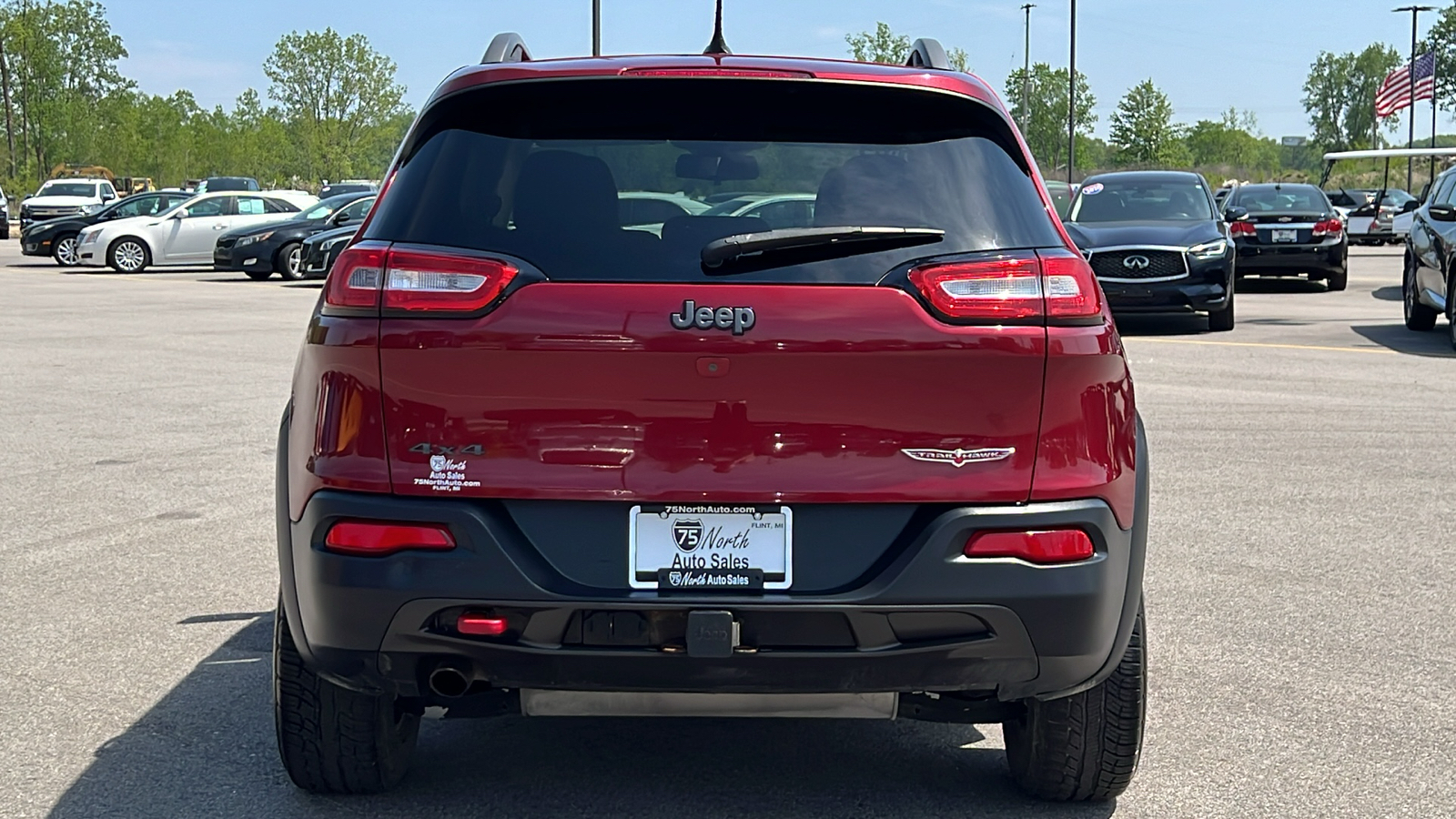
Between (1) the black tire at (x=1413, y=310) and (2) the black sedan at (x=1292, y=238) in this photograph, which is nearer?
(1) the black tire at (x=1413, y=310)

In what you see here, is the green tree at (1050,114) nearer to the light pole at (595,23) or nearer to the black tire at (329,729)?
the light pole at (595,23)

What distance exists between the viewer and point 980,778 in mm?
4125

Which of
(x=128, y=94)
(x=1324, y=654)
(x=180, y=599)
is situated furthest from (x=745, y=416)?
(x=128, y=94)

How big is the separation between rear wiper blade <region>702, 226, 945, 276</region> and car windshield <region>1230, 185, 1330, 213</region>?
71.6ft

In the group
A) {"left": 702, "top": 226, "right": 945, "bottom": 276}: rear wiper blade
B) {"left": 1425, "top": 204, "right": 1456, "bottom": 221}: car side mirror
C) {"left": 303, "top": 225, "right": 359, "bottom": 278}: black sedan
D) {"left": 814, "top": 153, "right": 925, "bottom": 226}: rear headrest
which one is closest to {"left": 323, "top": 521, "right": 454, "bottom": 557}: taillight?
{"left": 702, "top": 226, "right": 945, "bottom": 276}: rear wiper blade

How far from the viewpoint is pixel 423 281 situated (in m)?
3.30

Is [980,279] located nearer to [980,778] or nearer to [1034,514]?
[1034,514]

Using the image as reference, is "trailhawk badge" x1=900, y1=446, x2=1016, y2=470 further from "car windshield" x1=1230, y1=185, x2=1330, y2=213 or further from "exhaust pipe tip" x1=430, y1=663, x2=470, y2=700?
"car windshield" x1=1230, y1=185, x2=1330, y2=213

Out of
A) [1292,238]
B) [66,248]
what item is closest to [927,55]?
[1292,238]

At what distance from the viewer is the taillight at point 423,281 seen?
327 cm

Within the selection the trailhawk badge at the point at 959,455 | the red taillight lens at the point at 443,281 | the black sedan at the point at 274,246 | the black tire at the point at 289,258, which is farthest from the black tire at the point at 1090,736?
the black tire at the point at 289,258

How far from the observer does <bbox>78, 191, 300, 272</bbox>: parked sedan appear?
104 feet

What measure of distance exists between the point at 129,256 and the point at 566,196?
30.7 meters

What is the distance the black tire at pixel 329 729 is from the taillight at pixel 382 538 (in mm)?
451
